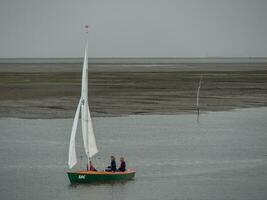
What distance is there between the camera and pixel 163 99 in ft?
241

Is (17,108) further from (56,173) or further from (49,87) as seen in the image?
(56,173)

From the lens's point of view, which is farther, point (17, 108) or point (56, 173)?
point (17, 108)

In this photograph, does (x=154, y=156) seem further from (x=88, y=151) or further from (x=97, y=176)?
(x=97, y=176)

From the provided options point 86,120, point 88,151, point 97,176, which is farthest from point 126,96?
point 97,176

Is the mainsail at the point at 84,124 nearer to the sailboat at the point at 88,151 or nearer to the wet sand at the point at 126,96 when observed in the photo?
the sailboat at the point at 88,151

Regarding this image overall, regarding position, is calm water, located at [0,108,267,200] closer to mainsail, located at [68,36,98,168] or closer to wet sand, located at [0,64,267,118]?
mainsail, located at [68,36,98,168]

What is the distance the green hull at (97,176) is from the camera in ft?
121

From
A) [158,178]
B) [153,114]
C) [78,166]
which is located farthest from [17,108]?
[158,178]

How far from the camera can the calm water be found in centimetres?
3553

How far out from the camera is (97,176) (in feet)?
122

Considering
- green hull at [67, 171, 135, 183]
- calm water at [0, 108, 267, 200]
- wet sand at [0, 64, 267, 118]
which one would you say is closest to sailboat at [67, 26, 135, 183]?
green hull at [67, 171, 135, 183]

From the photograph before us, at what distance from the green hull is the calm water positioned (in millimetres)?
474

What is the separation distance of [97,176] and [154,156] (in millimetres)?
7506

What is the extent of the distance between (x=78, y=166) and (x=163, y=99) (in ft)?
107
